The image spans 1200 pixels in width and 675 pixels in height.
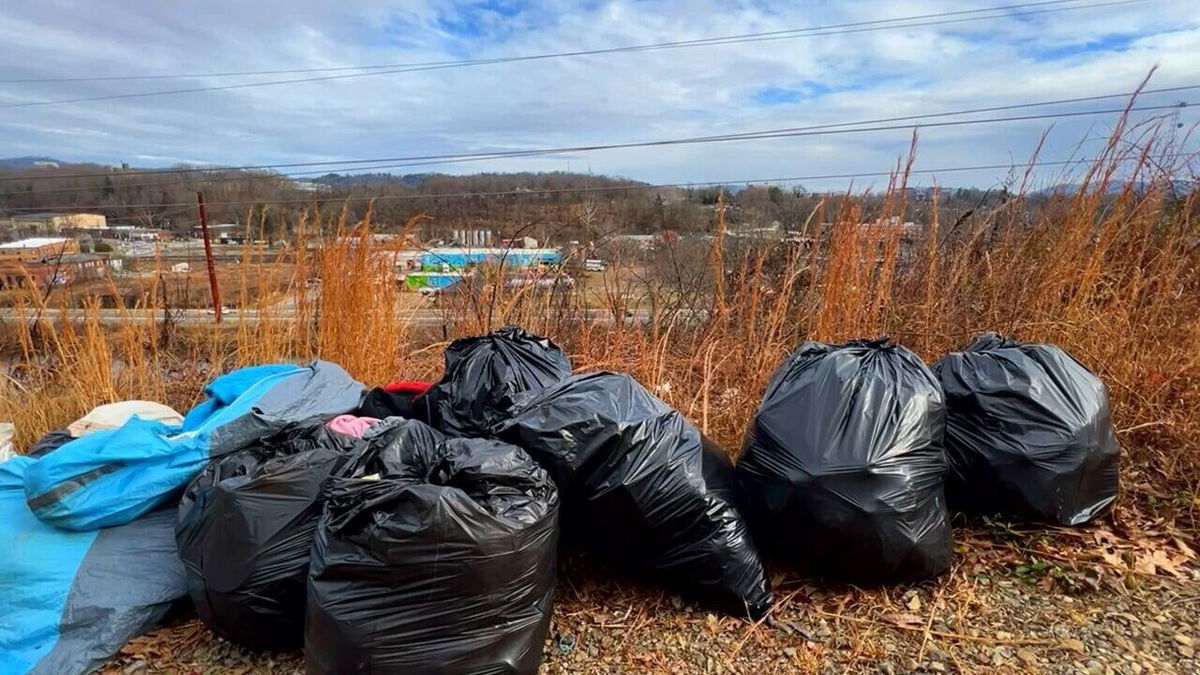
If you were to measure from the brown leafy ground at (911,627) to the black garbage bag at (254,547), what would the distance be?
0.12 metres

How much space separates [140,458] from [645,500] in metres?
1.58

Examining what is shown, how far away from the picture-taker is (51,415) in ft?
10.3

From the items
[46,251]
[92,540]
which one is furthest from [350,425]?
[46,251]

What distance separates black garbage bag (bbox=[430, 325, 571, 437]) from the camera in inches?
82.2

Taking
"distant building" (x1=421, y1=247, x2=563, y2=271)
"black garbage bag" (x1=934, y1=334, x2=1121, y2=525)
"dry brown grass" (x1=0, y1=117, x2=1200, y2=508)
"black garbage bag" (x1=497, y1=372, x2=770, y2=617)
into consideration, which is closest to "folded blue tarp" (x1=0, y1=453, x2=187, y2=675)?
"black garbage bag" (x1=497, y1=372, x2=770, y2=617)

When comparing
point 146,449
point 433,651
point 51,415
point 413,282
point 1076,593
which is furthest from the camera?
point 413,282

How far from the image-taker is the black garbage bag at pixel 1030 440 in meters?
1.99

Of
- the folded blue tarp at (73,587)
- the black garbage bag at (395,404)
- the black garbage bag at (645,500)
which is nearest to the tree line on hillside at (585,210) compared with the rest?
the black garbage bag at (395,404)

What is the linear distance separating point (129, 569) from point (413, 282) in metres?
1.99

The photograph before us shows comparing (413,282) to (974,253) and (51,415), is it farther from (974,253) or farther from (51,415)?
(974,253)

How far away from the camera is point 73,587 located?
1768mm

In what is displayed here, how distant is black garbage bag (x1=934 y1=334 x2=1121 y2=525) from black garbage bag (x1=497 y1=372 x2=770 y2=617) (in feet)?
2.84

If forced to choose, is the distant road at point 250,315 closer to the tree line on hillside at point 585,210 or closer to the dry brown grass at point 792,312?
the dry brown grass at point 792,312

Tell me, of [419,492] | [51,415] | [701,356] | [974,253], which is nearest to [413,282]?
[701,356]
